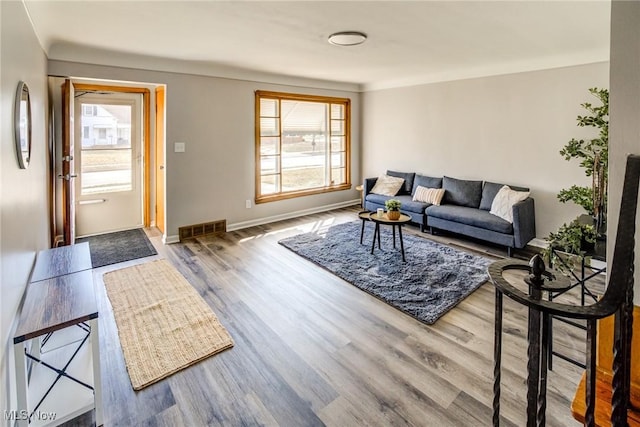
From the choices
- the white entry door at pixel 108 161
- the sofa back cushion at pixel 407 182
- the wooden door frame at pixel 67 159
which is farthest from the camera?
the sofa back cushion at pixel 407 182

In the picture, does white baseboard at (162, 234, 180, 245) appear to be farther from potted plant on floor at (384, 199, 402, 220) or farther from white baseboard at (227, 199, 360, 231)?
potted plant on floor at (384, 199, 402, 220)

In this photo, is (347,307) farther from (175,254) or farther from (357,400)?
(175,254)

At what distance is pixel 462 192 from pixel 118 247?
15.9ft

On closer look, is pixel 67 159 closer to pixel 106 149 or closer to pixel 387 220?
pixel 106 149

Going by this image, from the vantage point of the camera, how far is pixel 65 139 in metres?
Answer: 3.87

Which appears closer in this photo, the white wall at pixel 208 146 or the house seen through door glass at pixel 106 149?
the white wall at pixel 208 146

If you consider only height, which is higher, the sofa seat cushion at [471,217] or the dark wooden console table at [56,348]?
the sofa seat cushion at [471,217]

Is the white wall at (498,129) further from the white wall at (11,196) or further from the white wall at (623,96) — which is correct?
the white wall at (11,196)

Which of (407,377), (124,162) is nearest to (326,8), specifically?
(407,377)

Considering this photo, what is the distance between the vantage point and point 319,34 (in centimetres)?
318

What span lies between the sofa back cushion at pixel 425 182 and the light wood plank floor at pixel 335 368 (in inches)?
96.7

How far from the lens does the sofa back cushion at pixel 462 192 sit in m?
4.91

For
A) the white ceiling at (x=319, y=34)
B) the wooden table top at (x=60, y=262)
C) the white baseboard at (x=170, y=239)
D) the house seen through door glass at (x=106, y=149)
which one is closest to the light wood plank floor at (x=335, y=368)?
the wooden table top at (x=60, y=262)

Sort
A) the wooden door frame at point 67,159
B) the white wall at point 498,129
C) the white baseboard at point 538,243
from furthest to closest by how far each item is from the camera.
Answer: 1. the white baseboard at point 538,243
2. the white wall at point 498,129
3. the wooden door frame at point 67,159
